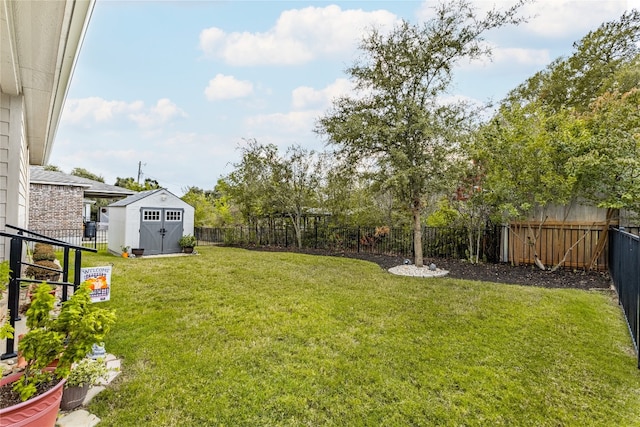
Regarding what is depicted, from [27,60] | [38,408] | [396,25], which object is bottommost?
[38,408]

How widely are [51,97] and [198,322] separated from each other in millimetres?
3594

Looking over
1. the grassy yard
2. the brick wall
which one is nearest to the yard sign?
the grassy yard

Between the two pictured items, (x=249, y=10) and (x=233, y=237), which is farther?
(x=233, y=237)

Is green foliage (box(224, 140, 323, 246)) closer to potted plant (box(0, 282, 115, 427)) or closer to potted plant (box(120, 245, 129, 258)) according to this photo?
potted plant (box(120, 245, 129, 258))

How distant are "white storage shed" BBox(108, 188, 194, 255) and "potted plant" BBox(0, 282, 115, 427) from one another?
938 centimetres

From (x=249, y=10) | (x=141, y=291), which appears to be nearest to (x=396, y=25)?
(x=249, y=10)

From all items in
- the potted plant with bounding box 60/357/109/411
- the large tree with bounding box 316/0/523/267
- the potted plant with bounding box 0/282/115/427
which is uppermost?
the large tree with bounding box 316/0/523/267

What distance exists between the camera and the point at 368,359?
2961mm

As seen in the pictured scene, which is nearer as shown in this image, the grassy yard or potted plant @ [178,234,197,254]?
the grassy yard

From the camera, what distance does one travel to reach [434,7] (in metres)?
6.89

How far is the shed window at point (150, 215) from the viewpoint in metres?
10.4

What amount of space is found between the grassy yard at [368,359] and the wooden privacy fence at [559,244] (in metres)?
2.85

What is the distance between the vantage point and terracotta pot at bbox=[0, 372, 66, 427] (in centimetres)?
151

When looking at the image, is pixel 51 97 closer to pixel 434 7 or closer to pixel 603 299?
pixel 434 7
